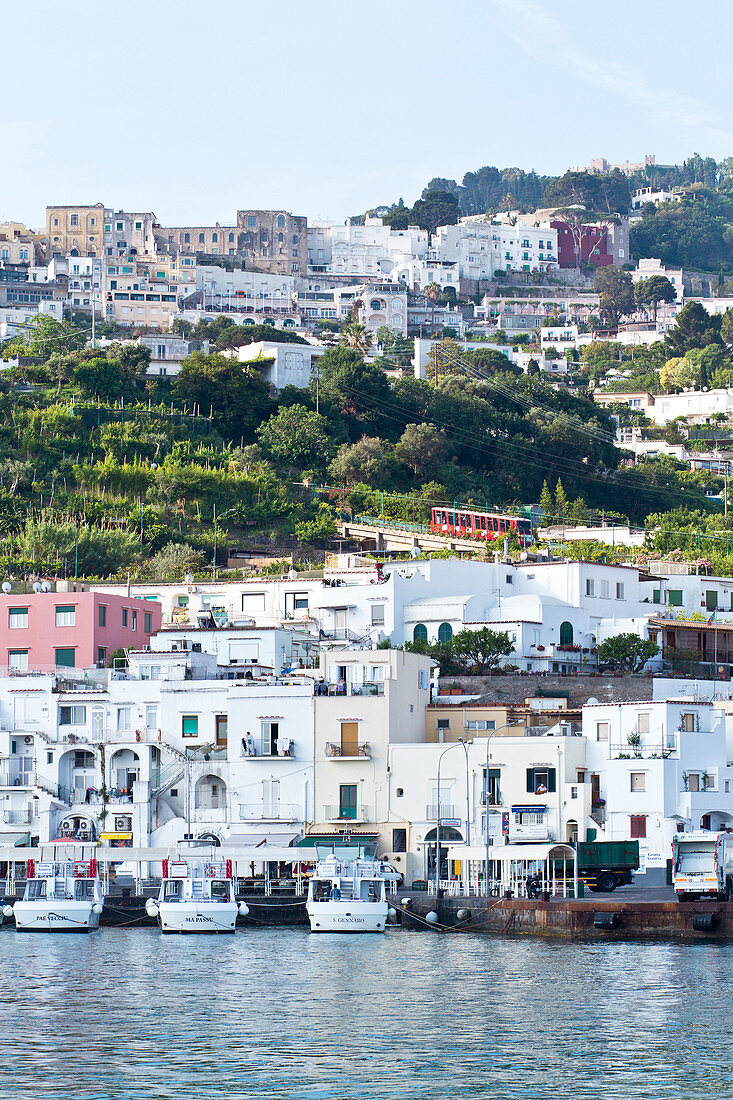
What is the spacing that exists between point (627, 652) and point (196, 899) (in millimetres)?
26015

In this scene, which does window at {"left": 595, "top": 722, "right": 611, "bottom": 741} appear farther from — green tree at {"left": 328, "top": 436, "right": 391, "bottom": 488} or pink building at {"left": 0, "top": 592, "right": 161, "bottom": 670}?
green tree at {"left": 328, "top": 436, "right": 391, "bottom": 488}

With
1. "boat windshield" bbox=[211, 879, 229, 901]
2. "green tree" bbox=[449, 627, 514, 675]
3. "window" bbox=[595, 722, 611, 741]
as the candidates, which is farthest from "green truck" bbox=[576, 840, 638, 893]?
"green tree" bbox=[449, 627, 514, 675]

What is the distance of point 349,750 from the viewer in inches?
2645

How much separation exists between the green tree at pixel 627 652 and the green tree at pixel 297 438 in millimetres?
40643

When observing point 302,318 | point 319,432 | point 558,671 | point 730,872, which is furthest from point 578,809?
point 302,318

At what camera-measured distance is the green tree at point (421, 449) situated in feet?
394

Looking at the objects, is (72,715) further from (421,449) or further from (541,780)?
(421,449)

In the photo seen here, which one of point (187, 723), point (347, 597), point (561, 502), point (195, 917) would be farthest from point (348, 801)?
point (561, 502)

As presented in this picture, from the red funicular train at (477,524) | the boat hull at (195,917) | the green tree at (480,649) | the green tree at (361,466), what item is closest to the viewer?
the boat hull at (195,917)

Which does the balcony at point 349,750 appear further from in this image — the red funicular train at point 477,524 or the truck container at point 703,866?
the red funicular train at point 477,524

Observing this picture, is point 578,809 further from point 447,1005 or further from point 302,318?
point 302,318

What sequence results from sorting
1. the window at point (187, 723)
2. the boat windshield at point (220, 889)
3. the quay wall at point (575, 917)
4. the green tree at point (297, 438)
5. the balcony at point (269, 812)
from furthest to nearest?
the green tree at point (297, 438) → the window at point (187, 723) → the balcony at point (269, 812) → the boat windshield at point (220, 889) → the quay wall at point (575, 917)

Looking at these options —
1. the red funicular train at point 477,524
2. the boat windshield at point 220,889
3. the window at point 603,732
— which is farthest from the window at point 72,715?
the red funicular train at point 477,524

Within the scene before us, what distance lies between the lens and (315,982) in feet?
155
